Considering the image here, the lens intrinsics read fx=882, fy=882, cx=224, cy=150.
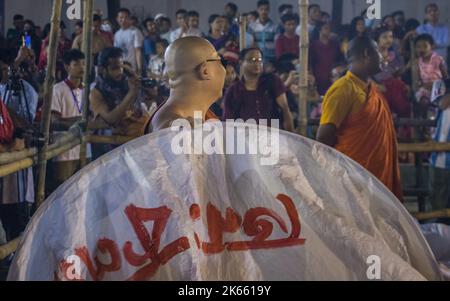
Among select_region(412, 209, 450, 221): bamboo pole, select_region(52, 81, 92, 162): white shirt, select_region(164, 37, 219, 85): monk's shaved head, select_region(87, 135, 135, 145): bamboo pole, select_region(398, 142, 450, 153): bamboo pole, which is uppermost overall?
select_region(164, 37, 219, 85): monk's shaved head

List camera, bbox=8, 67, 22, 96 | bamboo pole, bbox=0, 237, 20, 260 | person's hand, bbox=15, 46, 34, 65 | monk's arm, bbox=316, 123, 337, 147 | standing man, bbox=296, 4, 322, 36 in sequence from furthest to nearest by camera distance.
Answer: standing man, bbox=296, 4, 322, 36
person's hand, bbox=15, 46, 34, 65
camera, bbox=8, 67, 22, 96
monk's arm, bbox=316, 123, 337, 147
bamboo pole, bbox=0, 237, 20, 260

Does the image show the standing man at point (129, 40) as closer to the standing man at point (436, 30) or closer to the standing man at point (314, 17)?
the standing man at point (314, 17)

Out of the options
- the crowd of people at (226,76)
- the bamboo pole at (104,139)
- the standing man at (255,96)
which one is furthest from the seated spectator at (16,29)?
the standing man at (255,96)

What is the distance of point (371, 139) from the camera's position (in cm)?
480

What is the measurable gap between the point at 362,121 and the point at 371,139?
0.37 feet

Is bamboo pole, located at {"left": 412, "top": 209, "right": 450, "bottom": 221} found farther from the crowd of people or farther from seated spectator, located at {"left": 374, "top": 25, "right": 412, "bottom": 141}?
seated spectator, located at {"left": 374, "top": 25, "right": 412, "bottom": 141}

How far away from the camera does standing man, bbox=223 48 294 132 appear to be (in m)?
5.61

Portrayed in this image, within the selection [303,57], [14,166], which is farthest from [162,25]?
[14,166]

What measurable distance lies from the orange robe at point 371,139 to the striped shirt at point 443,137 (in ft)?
4.28

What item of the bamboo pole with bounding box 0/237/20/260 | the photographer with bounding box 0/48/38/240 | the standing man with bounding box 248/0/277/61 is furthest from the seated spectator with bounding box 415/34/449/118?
the bamboo pole with bounding box 0/237/20/260

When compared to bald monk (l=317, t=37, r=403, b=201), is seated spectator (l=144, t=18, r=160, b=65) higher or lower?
higher

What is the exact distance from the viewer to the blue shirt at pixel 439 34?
26.1 feet

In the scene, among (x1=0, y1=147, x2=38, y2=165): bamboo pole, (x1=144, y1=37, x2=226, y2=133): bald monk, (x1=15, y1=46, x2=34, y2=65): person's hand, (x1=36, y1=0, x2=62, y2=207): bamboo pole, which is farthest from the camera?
(x1=15, y1=46, x2=34, y2=65): person's hand

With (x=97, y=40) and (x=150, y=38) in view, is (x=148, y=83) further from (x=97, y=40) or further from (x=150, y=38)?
(x=150, y=38)
